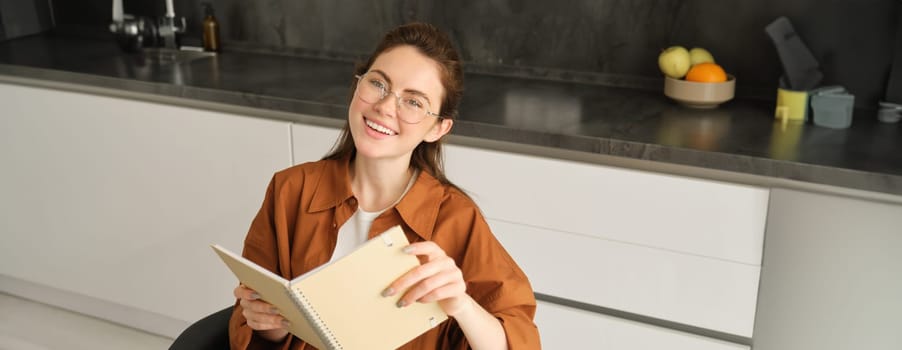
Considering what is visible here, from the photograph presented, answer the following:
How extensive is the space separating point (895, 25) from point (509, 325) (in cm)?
140

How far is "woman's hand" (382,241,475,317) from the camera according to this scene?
1187 mm

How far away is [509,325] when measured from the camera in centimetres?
Answer: 135

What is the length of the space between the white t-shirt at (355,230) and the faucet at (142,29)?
5.27 feet

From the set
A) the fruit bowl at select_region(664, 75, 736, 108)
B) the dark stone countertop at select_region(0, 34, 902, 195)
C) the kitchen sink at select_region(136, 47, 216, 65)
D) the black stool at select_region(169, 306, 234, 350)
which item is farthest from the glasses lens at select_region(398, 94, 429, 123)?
the kitchen sink at select_region(136, 47, 216, 65)

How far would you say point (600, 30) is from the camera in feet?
8.18

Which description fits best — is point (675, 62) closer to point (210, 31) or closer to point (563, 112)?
point (563, 112)

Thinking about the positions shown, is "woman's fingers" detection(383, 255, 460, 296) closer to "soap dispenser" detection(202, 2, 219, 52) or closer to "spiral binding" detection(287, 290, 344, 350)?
"spiral binding" detection(287, 290, 344, 350)

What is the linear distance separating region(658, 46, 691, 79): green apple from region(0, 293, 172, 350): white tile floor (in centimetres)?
164

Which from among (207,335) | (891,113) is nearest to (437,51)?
(207,335)

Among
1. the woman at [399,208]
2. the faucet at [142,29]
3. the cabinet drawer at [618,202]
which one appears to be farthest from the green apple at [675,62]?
the faucet at [142,29]

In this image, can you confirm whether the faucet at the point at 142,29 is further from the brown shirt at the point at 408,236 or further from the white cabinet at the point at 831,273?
the white cabinet at the point at 831,273

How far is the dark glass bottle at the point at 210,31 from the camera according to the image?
9.51ft

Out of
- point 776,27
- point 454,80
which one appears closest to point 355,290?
point 454,80

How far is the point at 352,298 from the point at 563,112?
1.15m
